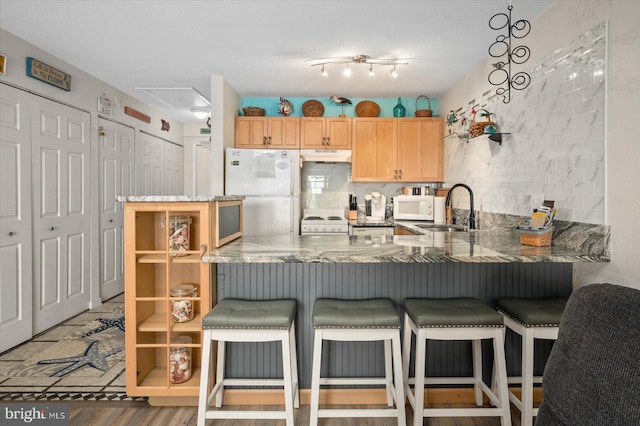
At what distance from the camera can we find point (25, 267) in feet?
9.87

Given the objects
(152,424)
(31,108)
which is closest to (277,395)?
(152,424)

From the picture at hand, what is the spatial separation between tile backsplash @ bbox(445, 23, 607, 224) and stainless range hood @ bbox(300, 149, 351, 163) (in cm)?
156

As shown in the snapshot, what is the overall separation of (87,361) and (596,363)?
3.14 meters

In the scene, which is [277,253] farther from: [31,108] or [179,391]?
[31,108]

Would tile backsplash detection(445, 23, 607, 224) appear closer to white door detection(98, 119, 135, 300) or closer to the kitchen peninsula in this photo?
the kitchen peninsula

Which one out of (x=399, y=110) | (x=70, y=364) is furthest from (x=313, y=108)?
(x=70, y=364)

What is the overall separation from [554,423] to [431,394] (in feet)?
4.40

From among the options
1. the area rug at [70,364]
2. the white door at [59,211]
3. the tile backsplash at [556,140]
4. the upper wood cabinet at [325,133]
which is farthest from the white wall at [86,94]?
the tile backsplash at [556,140]

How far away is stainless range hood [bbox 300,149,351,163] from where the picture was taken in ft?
13.9

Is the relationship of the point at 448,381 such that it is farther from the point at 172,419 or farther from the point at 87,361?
the point at 87,361

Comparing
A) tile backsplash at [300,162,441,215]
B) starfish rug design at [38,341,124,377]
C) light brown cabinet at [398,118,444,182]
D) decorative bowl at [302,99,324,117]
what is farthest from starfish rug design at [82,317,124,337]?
light brown cabinet at [398,118,444,182]

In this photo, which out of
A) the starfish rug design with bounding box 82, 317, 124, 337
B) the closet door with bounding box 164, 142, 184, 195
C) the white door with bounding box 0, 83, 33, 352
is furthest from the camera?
the closet door with bounding box 164, 142, 184, 195

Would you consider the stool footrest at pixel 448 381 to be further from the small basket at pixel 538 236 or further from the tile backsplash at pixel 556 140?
the tile backsplash at pixel 556 140

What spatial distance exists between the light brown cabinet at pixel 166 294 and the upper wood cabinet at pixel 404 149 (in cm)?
258
